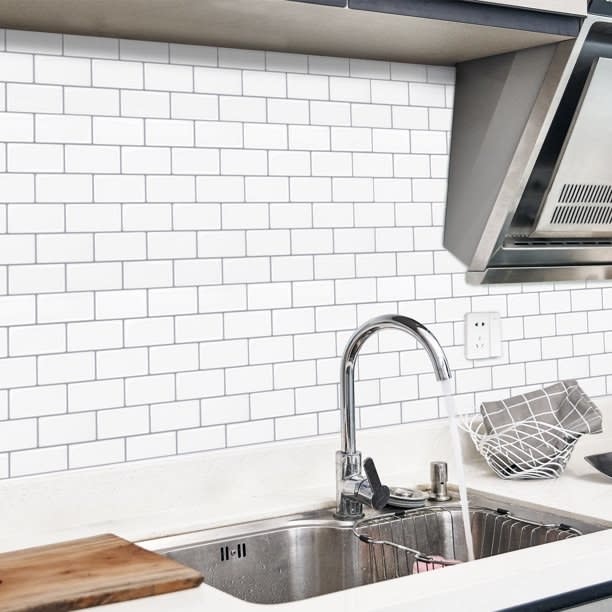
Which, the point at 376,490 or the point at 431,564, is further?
the point at 376,490

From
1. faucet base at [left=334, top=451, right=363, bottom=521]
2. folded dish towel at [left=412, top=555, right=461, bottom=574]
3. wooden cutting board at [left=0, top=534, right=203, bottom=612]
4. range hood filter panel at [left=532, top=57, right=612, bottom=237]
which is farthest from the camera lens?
range hood filter panel at [left=532, top=57, right=612, bottom=237]

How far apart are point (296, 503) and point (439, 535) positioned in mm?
287

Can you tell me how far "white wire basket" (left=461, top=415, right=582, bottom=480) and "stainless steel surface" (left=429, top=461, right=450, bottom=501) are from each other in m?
0.13

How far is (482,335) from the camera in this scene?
2.14 meters

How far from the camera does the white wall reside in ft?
A: 5.38

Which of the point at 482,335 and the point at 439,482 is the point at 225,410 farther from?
the point at 482,335

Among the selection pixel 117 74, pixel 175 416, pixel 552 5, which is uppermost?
pixel 552 5

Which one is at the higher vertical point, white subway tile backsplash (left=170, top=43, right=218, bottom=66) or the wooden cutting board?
white subway tile backsplash (left=170, top=43, right=218, bottom=66)

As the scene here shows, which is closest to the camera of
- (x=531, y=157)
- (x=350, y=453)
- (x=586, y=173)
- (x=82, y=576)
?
(x=82, y=576)

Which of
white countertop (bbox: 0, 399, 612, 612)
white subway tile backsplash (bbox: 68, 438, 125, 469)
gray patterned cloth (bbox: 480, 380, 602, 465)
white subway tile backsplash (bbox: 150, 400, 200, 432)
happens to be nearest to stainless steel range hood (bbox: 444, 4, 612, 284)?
gray patterned cloth (bbox: 480, 380, 602, 465)

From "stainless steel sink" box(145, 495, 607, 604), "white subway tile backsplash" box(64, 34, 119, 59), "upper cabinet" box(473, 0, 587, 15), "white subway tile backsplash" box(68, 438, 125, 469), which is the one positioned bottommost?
"stainless steel sink" box(145, 495, 607, 604)

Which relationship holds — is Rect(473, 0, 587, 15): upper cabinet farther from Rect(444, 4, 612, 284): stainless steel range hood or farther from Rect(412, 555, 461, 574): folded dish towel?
Rect(412, 555, 461, 574): folded dish towel

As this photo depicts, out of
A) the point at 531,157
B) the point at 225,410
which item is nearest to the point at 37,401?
the point at 225,410

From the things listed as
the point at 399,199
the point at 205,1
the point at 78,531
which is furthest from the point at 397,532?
the point at 205,1
